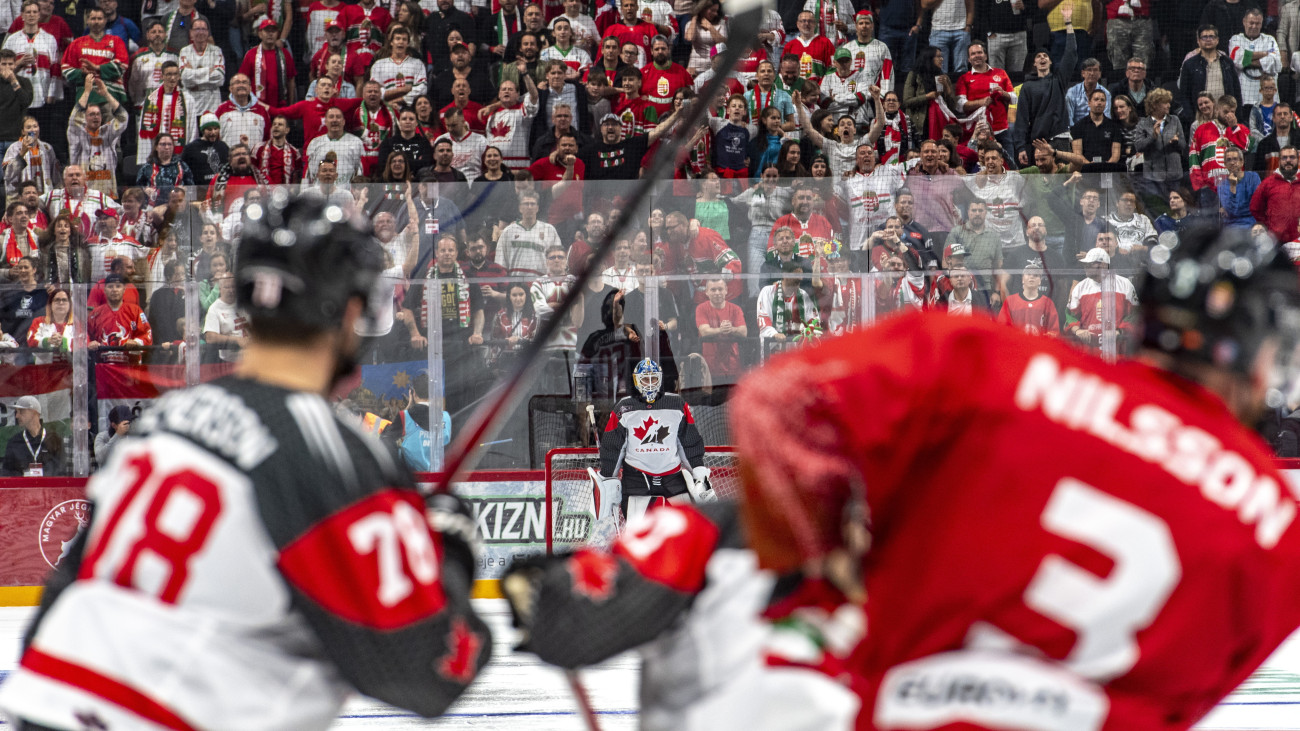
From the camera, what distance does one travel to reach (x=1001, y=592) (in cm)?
147

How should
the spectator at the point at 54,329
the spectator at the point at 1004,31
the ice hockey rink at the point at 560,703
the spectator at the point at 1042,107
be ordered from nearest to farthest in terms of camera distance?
1. the ice hockey rink at the point at 560,703
2. the spectator at the point at 54,329
3. the spectator at the point at 1042,107
4. the spectator at the point at 1004,31

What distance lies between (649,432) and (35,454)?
3.53 metres

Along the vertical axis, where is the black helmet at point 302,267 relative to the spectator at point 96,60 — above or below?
below

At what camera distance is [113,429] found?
7586 mm

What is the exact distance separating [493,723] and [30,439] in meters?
4.65

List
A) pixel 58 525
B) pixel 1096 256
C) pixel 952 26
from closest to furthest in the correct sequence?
1. pixel 58 525
2. pixel 1096 256
3. pixel 952 26

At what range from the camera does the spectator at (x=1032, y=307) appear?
759cm

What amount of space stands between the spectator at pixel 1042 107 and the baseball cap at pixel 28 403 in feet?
20.8

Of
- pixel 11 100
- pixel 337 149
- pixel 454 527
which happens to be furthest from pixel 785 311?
pixel 11 100

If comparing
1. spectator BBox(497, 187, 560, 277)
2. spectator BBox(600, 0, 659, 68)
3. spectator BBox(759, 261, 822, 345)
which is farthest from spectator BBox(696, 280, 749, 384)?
spectator BBox(600, 0, 659, 68)

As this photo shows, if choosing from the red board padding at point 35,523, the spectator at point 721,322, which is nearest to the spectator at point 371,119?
the spectator at point 721,322

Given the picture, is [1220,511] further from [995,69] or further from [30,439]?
[995,69]

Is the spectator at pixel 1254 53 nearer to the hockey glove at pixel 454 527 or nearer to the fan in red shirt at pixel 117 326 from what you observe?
the fan in red shirt at pixel 117 326

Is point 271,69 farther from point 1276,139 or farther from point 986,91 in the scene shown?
point 1276,139
